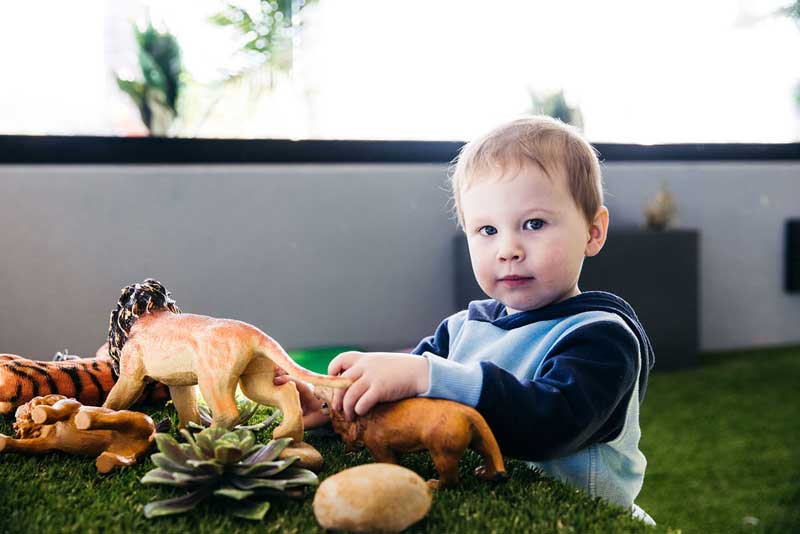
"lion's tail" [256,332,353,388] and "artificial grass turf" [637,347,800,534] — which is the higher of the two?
"lion's tail" [256,332,353,388]

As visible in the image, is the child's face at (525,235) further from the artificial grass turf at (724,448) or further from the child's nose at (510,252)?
the artificial grass turf at (724,448)

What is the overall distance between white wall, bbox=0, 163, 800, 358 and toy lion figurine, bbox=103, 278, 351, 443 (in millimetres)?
1483

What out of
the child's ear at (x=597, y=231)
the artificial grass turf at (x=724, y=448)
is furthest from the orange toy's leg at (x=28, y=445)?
the artificial grass turf at (x=724, y=448)

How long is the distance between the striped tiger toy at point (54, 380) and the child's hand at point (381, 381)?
357 mm

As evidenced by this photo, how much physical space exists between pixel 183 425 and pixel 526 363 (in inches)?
15.1

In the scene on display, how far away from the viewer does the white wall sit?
216 centimetres

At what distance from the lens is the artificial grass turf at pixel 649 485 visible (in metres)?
0.59

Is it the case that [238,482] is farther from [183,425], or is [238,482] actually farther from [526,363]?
[526,363]

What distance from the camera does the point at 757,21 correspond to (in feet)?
10.8

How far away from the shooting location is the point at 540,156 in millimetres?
784

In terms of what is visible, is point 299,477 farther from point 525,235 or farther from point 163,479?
point 525,235

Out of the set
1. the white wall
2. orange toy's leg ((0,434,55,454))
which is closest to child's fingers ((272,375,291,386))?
orange toy's leg ((0,434,55,454))

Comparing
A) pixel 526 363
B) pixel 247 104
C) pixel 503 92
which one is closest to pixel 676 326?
pixel 503 92

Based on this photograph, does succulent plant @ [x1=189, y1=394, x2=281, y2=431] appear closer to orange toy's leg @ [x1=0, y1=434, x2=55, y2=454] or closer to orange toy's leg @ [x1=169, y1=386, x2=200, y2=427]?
orange toy's leg @ [x1=169, y1=386, x2=200, y2=427]
